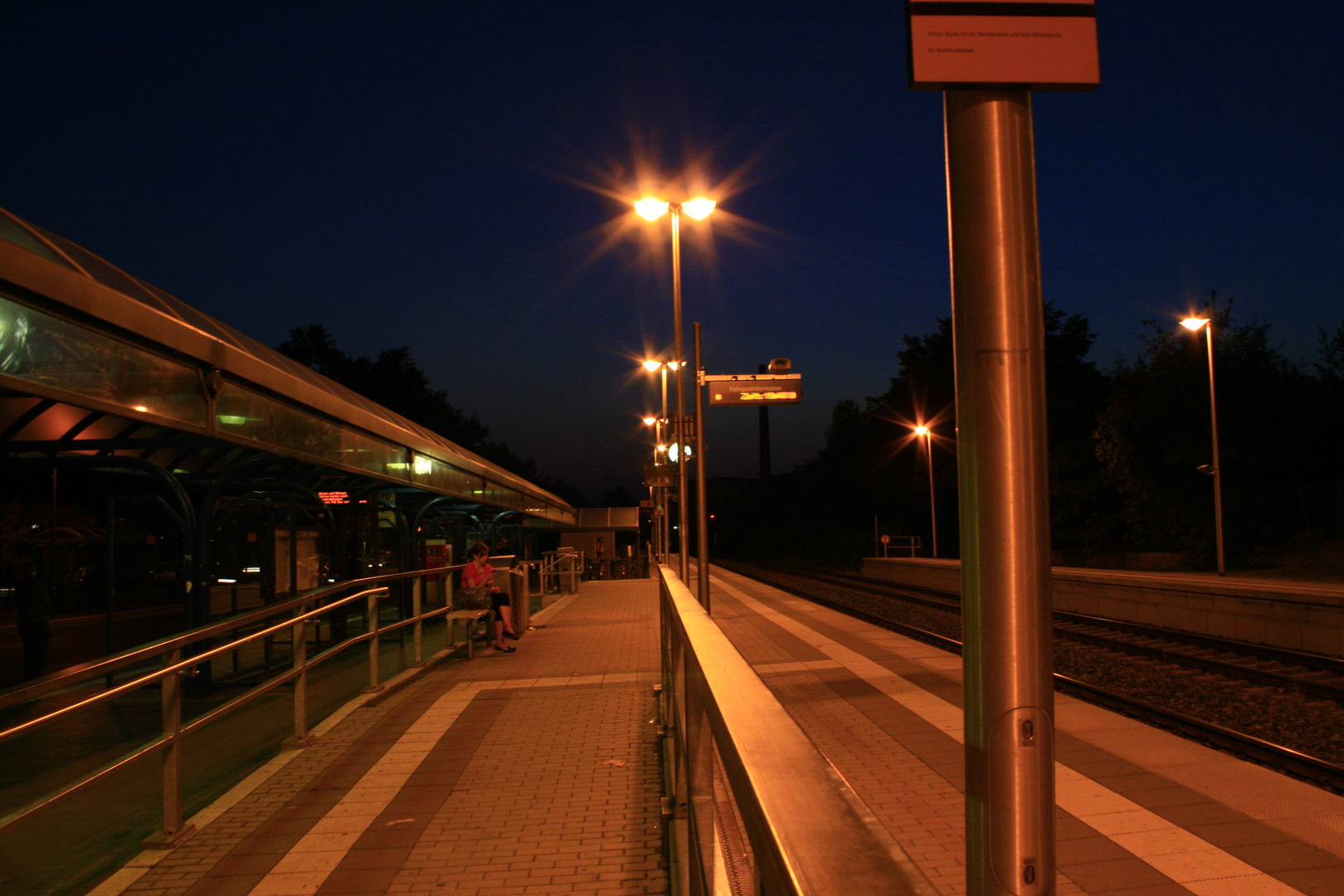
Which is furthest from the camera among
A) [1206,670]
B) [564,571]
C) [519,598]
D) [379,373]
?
[379,373]

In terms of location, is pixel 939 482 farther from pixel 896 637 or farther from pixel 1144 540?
pixel 896 637

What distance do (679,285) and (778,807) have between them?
1389 cm

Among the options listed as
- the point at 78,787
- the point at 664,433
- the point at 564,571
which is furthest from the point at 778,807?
the point at 564,571

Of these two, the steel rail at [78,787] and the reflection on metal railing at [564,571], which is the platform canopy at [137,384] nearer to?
the steel rail at [78,787]

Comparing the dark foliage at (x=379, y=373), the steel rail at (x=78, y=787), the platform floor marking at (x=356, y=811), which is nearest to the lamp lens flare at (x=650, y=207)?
the platform floor marking at (x=356, y=811)

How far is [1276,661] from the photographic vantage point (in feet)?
39.7

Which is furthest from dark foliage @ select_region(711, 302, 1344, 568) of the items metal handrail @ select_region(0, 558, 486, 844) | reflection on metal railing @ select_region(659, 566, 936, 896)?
reflection on metal railing @ select_region(659, 566, 936, 896)

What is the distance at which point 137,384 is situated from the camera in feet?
19.6

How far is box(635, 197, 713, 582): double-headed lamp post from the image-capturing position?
1354cm

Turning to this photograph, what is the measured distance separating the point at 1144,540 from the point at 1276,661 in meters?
24.0

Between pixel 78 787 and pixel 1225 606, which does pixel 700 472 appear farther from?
pixel 78 787

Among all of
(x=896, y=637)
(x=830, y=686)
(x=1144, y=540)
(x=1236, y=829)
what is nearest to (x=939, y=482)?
(x=1144, y=540)

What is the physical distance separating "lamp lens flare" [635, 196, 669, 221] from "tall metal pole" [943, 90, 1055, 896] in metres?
11.9

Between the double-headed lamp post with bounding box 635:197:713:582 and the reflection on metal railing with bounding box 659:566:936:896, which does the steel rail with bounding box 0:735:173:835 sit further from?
the double-headed lamp post with bounding box 635:197:713:582
